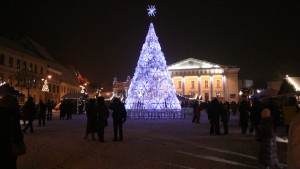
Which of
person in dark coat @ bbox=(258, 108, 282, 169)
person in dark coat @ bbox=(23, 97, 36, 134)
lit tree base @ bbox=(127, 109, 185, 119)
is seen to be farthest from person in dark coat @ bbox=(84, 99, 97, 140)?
lit tree base @ bbox=(127, 109, 185, 119)

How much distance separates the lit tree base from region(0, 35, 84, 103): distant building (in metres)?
15.1

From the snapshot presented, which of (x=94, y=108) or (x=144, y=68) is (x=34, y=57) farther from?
(x=94, y=108)

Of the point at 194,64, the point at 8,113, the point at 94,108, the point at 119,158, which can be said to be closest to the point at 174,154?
the point at 119,158

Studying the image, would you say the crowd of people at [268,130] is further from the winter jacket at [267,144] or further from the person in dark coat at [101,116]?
the person in dark coat at [101,116]

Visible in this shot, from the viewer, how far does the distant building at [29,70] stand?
153ft

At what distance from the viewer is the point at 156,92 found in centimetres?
3253

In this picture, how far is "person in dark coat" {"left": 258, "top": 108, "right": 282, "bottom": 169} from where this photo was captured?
7617 millimetres

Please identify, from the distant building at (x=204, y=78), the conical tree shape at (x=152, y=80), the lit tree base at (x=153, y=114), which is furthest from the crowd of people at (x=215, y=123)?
the distant building at (x=204, y=78)

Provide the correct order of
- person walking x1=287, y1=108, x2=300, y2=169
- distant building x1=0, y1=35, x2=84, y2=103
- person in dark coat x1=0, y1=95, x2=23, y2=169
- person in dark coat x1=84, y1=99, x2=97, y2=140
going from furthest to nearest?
distant building x1=0, y1=35, x2=84, y2=103 < person in dark coat x1=84, y1=99, x2=97, y2=140 < person in dark coat x1=0, y1=95, x2=23, y2=169 < person walking x1=287, y1=108, x2=300, y2=169

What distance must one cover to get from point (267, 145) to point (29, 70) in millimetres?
49744

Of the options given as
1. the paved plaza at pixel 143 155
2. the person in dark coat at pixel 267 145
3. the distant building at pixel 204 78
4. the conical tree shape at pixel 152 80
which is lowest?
the paved plaza at pixel 143 155

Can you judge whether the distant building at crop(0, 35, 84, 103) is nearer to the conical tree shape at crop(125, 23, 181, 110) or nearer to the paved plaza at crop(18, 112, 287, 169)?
the conical tree shape at crop(125, 23, 181, 110)

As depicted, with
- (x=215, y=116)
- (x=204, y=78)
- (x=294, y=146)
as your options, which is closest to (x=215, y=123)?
(x=215, y=116)

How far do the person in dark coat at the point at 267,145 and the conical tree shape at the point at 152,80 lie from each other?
24.2 metres
